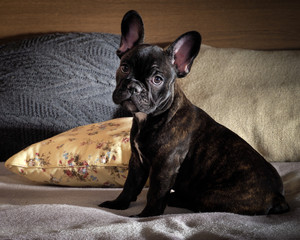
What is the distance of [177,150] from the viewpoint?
3.89ft

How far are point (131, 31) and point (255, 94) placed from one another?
0.77 meters

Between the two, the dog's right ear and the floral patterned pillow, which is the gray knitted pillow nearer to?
the floral patterned pillow

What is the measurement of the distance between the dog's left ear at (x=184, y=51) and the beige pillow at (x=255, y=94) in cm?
52

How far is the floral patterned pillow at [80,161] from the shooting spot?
1.42 metres

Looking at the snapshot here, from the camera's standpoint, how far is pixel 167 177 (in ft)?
3.77

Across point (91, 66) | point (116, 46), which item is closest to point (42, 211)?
point (91, 66)

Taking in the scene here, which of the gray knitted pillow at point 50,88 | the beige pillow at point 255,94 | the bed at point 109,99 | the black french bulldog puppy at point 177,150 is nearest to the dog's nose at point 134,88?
the black french bulldog puppy at point 177,150

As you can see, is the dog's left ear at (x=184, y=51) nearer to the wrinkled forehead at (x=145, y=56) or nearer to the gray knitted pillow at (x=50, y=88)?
the wrinkled forehead at (x=145, y=56)

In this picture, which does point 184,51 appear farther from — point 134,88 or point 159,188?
point 159,188

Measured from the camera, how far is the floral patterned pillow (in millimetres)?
1424

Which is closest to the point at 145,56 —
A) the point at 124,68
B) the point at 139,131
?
the point at 124,68

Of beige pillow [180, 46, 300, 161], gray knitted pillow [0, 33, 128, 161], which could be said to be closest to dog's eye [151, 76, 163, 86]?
beige pillow [180, 46, 300, 161]

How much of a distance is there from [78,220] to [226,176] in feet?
1.61

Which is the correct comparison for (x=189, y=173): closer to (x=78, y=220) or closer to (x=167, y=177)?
(x=167, y=177)
